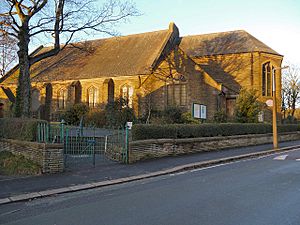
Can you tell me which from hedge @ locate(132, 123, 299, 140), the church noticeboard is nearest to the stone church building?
hedge @ locate(132, 123, 299, 140)

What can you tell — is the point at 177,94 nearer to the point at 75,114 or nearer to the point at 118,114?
the point at 118,114

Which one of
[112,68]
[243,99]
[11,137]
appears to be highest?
[112,68]

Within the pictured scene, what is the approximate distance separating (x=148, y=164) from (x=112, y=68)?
2434 centimetres

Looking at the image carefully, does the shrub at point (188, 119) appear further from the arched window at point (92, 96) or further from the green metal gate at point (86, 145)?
the arched window at point (92, 96)

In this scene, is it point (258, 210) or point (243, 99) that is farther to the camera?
point (243, 99)

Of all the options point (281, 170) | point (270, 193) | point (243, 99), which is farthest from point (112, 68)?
point (270, 193)

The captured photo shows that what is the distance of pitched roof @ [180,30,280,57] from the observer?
3828cm

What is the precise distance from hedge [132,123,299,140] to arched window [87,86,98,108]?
18.9 m

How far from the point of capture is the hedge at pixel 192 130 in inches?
555

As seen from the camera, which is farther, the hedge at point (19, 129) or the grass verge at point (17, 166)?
the hedge at point (19, 129)

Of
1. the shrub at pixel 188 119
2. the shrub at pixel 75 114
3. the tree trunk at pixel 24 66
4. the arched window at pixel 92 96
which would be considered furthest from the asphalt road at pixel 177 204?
the arched window at pixel 92 96

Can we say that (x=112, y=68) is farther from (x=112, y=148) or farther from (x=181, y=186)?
(x=181, y=186)

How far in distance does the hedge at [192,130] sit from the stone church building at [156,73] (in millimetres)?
5978

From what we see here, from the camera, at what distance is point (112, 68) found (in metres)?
35.4
